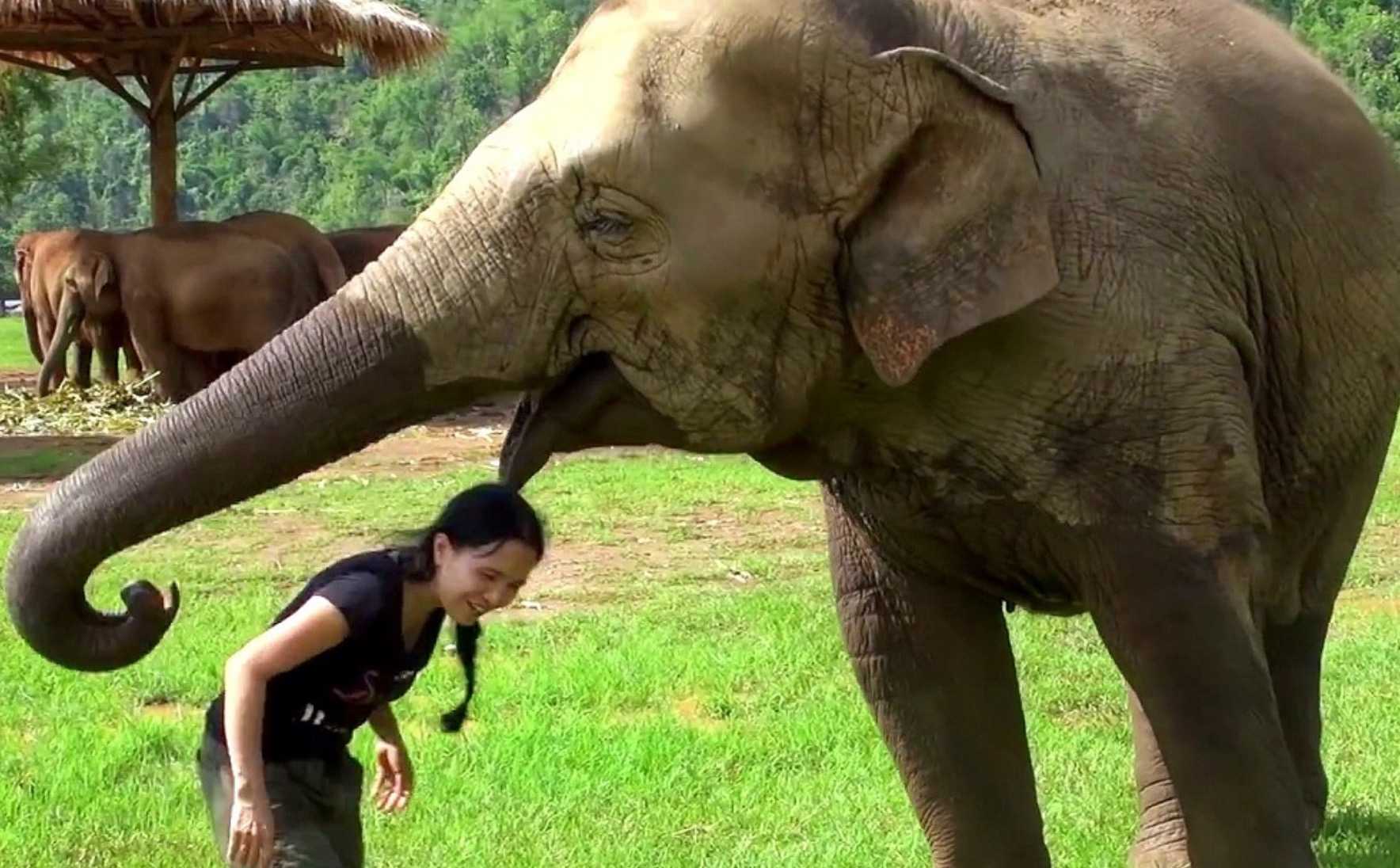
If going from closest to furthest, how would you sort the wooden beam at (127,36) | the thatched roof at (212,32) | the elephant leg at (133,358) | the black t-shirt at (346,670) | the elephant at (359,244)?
1. the black t-shirt at (346,670)
2. the thatched roof at (212,32)
3. the wooden beam at (127,36)
4. the elephant leg at (133,358)
5. the elephant at (359,244)

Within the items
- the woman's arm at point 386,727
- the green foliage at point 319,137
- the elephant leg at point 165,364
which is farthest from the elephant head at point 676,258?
the green foliage at point 319,137

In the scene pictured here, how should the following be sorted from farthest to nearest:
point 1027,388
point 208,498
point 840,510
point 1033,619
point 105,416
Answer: point 105,416 < point 1033,619 < point 840,510 < point 1027,388 < point 208,498

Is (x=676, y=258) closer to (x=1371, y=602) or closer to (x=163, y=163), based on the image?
(x=1371, y=602)

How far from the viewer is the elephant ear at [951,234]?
11.0 feet

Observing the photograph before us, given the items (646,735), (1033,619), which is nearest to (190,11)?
(1033,619)

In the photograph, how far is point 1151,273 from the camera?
11.6 feet

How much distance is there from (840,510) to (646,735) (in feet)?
6.02

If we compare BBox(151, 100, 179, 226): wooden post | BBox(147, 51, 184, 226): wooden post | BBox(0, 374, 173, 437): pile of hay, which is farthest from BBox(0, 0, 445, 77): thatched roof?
BBox(0, 374, 173, 437): pile of hay

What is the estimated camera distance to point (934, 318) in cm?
336

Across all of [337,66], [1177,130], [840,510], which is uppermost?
[1177,130]

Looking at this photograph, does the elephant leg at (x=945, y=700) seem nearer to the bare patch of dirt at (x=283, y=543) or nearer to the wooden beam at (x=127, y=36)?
the bare patch of dirt at (x=283, y=543)

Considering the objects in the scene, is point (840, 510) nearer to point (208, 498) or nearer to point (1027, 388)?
point (1027, 388)

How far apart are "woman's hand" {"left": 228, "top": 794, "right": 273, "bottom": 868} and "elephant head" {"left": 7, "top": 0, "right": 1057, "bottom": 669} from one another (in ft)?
0.99

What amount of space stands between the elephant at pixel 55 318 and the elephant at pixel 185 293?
265 mm
